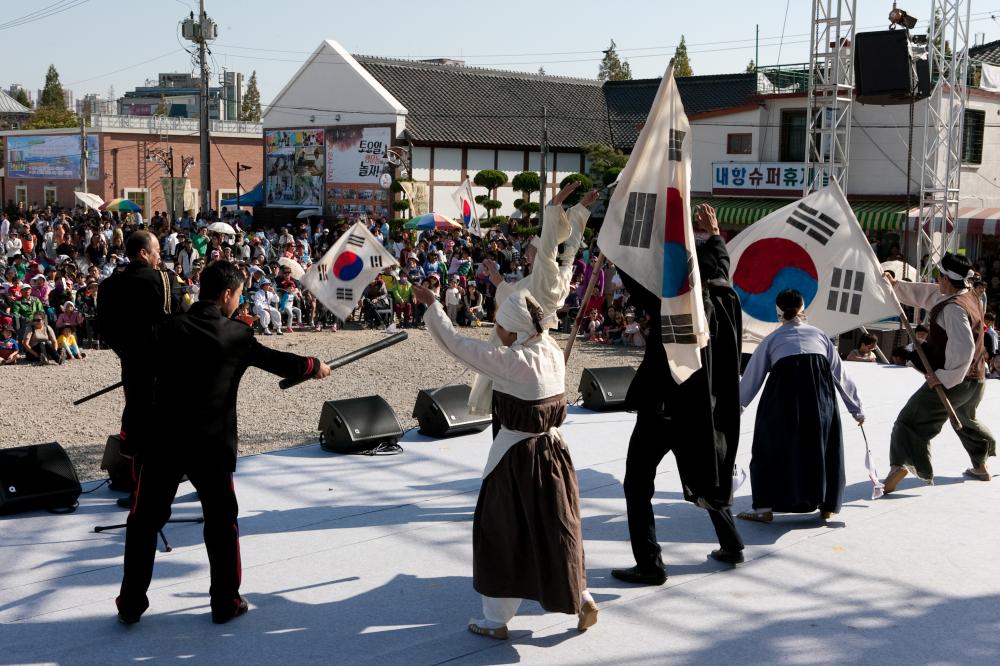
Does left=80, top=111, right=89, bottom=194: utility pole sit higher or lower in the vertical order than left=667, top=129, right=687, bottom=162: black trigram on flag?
higher

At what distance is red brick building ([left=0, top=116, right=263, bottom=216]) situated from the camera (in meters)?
49.7

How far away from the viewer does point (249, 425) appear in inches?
420

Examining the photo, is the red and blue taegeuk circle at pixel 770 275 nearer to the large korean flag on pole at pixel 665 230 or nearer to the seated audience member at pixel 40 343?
the large korean flag on pole at pixel 665 230

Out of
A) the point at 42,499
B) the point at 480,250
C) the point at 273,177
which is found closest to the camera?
the point at 42,499

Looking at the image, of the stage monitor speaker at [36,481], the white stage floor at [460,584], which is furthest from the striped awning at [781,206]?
the stage monitor speaker at [36,481]

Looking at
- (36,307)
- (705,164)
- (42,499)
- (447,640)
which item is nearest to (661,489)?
(447,640)

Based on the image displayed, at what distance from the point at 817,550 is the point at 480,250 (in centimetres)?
1847

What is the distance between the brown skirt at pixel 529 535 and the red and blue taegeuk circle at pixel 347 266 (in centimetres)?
681

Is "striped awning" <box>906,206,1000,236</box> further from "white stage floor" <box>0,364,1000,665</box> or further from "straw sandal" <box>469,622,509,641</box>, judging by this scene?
"straw sandal" <box>469,622,509,641</box>

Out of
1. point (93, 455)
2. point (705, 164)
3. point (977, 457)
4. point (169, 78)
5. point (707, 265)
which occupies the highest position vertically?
point (169, 78)

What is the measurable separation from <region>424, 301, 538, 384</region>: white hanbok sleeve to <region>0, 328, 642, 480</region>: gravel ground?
505 centimetres

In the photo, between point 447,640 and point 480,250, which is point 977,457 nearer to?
point 447,640

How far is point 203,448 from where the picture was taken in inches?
175

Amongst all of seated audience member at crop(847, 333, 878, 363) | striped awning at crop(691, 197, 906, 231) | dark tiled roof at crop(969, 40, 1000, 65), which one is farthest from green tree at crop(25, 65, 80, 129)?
seated audience member at crop(847, 333, 878, 363)
